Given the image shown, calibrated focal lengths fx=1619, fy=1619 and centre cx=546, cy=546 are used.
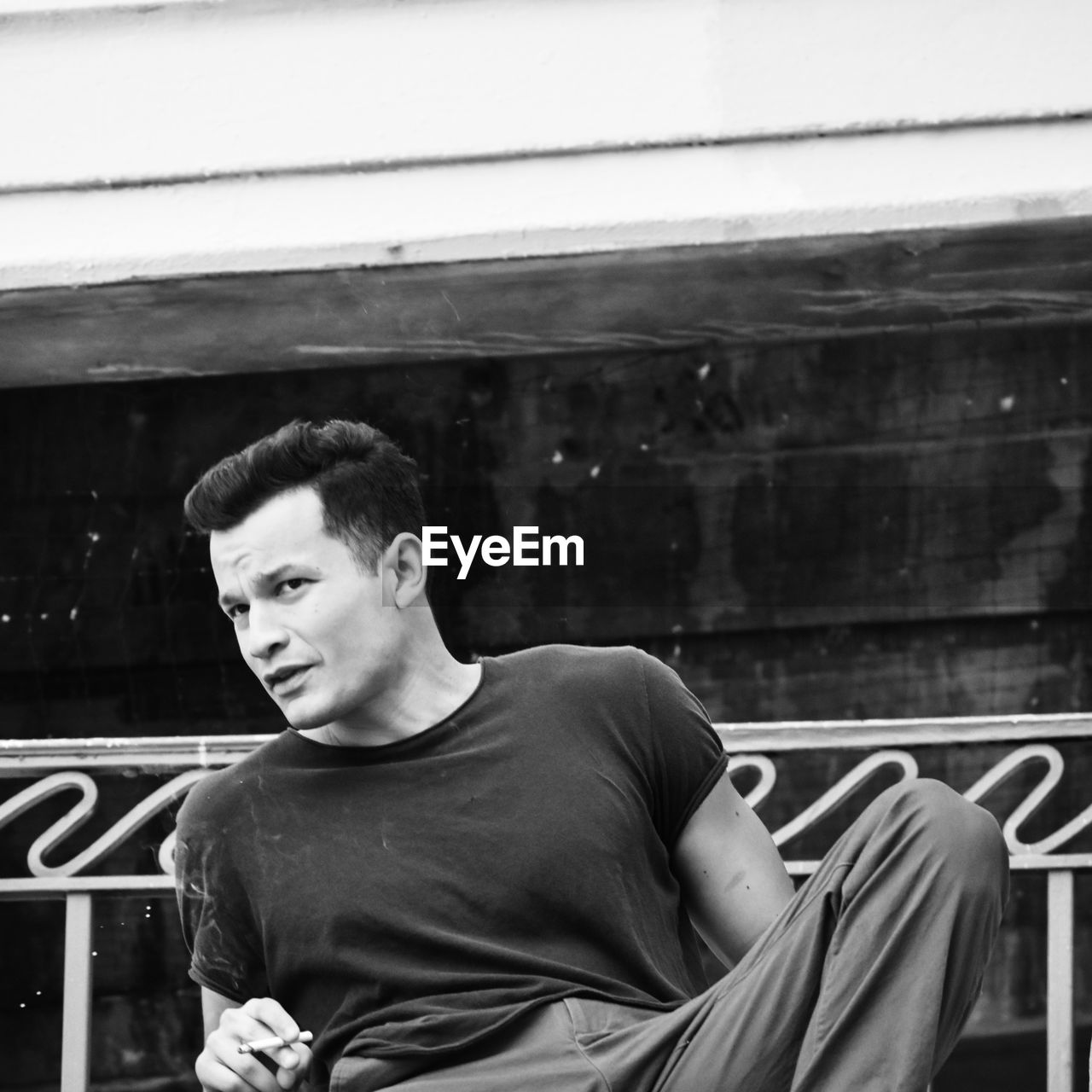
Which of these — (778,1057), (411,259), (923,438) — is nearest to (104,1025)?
(411,259)

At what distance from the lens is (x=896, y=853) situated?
127cm

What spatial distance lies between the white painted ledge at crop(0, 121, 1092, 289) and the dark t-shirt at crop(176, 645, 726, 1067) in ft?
2.78

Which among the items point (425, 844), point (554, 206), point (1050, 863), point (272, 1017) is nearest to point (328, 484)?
point (425, 844)

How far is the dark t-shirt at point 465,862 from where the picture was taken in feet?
5.32

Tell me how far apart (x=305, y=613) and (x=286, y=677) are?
0.07 meters

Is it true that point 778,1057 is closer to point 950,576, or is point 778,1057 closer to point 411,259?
point 411,259

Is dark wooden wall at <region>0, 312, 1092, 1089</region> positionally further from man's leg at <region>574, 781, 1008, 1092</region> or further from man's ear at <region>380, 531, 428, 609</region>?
man's leg at <region>574, 781, 1008, 1092</region>

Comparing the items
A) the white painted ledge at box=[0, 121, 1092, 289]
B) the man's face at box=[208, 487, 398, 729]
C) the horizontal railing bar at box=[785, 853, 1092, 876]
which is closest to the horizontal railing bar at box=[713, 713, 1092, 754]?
the horizontal railing bar at box=[785, 853, 1092, 876]

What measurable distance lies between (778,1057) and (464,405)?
190 centimetres

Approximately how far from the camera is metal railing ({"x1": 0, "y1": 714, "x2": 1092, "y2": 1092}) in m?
2.35

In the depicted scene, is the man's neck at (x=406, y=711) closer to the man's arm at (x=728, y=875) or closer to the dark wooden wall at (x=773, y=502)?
the man's arm at (x=728, y=875)

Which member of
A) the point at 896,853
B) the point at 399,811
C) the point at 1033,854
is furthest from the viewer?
the point at 1033,854

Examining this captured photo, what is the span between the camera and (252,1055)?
157 cm

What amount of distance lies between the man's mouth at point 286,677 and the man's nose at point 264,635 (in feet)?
0.07
